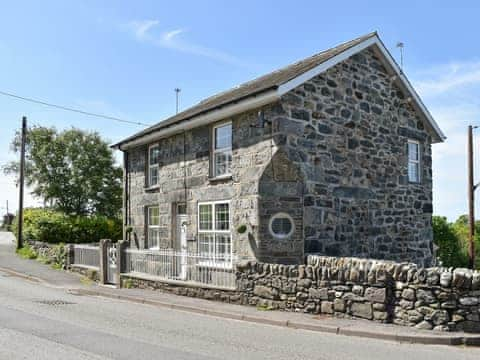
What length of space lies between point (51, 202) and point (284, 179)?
24.0 meters

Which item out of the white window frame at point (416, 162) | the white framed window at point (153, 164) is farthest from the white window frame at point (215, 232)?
the white window frame at point (416, 162)

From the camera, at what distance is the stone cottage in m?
13.6

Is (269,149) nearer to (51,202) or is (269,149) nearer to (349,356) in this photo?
(349,356)

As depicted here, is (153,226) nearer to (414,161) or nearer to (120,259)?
(120,259)

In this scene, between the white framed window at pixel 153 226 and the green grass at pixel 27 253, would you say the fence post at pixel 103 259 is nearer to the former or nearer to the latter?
the white framed window at pixel 153 226

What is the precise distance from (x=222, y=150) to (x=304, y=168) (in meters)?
2.92

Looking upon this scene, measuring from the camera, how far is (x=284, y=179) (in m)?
13.6

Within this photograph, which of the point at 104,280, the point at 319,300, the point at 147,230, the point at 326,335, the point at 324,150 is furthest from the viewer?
the point at 147,230

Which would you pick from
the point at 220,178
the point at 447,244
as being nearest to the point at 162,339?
the point at 220,178

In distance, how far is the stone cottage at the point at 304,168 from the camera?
13594 millimetres

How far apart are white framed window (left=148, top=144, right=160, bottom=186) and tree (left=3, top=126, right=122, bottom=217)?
14625 mm

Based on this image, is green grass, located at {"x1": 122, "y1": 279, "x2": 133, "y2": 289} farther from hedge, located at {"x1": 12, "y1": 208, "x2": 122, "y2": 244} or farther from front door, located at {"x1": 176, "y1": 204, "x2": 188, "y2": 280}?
hedge, located at {"x1": 12, "y1": 208, "x2": 122, "y2": 244}

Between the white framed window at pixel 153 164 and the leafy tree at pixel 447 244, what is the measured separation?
14.1 metres

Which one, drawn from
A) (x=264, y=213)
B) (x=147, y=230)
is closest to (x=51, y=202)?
(x=147, y=230)
